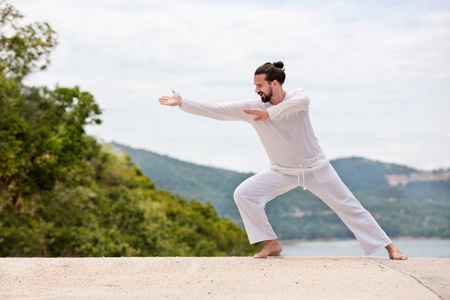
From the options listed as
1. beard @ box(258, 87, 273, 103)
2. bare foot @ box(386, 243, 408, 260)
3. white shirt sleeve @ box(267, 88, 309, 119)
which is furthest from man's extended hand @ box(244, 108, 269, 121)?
bare foot @ box(386, 243, 408, 260)

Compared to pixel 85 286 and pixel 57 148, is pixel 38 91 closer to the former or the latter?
pixel 57 148

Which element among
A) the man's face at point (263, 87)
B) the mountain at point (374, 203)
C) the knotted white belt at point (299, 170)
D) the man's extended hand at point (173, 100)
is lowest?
the mountain at point (374, 203)

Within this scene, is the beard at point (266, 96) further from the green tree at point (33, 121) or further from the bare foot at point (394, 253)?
the green tree at point (33, 121)

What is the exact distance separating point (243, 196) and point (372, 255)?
65.3 inches

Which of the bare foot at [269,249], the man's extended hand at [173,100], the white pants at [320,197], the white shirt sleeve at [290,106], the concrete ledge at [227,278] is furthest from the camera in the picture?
the bare foot at [269,249]

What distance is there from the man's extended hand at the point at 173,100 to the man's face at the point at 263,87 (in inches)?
32.1

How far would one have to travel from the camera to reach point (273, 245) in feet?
22.4

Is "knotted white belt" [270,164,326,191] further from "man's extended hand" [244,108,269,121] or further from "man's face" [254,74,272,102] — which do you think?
"man's face" [254,74,272,102]

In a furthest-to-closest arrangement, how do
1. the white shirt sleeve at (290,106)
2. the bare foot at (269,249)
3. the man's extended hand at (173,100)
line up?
the bare foot at (269,249), the man's extended hand at (173,100), the white shirt sleeve at (290,106)

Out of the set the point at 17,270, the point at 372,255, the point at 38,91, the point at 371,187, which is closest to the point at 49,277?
the point at 17,270

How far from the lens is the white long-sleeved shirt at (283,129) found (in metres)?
6.48

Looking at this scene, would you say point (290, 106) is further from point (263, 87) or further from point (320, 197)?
point (320, 197)

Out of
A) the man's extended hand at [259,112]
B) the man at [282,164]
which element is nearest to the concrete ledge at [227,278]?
the man at [282,164]

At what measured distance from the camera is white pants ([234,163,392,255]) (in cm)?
659
